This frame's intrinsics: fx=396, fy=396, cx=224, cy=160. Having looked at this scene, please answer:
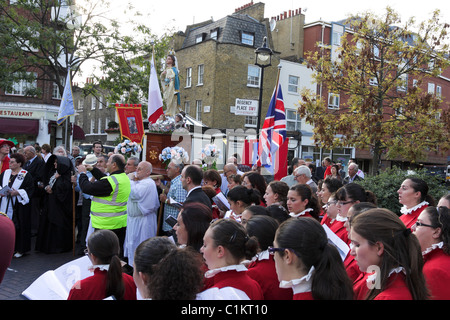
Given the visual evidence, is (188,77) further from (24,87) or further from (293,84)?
(24,87)

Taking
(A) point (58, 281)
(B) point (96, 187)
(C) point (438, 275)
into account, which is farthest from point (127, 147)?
(C) point (438, 275)

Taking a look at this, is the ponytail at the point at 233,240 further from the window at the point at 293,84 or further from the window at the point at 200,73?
the window at the point at 293,84

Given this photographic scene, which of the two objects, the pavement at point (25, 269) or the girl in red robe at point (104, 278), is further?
the pavement at point (25, 269)

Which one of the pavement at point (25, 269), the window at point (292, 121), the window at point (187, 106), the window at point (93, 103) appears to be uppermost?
the window at point (93, 103)

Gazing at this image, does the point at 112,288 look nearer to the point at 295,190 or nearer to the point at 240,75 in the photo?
the point at 295,190

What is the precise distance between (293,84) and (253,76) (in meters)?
3.09

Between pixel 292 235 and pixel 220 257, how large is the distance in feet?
1.76

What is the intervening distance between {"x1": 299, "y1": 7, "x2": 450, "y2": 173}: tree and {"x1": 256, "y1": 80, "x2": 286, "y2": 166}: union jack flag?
423 centimetres

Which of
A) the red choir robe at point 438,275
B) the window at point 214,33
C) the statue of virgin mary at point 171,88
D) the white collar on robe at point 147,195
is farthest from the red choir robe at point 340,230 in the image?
the window at point 214,33

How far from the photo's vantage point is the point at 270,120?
9.52 metres

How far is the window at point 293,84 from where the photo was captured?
1156 inches

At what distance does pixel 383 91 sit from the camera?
13.1m

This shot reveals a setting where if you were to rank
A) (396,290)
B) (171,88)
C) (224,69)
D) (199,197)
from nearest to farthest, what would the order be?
1. (396,290)
2. (199,197)
3. (171,88)
4. (224,69)

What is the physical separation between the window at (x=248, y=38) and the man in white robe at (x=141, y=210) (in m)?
24.3
